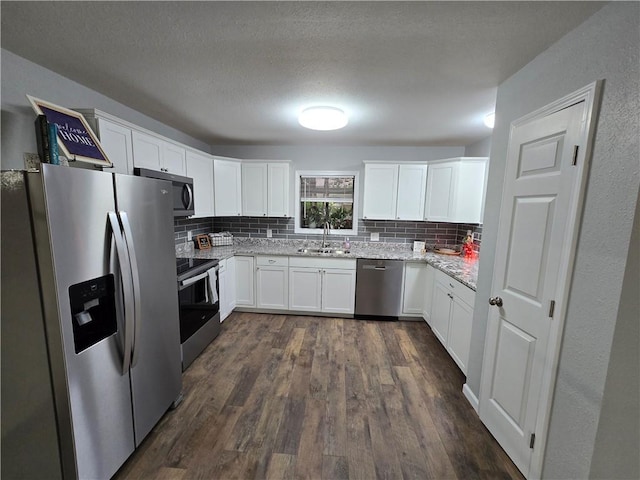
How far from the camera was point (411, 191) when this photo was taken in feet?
11.9

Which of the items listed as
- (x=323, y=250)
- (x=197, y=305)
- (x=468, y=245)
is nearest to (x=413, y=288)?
(x=468, y=245)

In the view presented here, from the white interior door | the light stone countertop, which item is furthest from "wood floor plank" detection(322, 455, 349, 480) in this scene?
the light stone countertop

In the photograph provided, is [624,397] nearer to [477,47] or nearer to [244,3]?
[477,47]

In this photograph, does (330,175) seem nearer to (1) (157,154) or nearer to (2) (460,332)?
(1) (157,154)

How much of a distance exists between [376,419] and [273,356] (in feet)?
3.81

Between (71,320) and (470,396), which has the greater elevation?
(71,320)

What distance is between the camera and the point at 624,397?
3.28 feet

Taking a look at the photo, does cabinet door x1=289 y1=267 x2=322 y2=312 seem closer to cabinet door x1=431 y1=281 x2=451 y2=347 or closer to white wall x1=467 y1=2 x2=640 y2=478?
cabinet door x1=431 y1=281 x2=451 y2=347

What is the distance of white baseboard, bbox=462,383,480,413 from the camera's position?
6.41 ft

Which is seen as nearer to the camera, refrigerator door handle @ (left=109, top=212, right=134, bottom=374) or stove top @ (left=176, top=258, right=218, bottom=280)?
refrigerator door handle @ (left=109, top=212, right=134, bottom=374)

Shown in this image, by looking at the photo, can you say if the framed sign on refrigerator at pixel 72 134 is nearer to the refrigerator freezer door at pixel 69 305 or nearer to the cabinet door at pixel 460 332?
the refrigerator freezer door at pixel 69 305

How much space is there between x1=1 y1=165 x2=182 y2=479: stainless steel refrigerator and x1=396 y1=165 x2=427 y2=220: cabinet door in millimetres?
3105

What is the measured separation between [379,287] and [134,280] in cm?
273

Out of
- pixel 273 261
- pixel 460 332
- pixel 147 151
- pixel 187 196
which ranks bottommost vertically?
pixel 460 332
